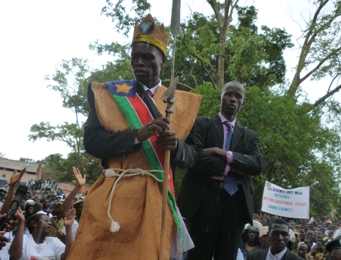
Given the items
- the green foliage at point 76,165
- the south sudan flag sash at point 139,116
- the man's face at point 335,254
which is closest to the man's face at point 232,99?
the south sudan flag sash at point 139,116

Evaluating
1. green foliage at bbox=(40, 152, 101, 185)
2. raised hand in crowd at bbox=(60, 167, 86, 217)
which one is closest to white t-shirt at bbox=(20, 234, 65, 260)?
raised hand in crowd at bbox=(60, 167, 86, 217)

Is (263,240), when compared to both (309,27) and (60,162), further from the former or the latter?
(60,162)

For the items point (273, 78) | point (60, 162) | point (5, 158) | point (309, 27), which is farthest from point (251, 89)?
point (5, 158)

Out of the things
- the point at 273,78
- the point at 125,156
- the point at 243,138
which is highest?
the point at 273,78

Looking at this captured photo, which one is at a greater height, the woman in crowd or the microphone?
the microphone

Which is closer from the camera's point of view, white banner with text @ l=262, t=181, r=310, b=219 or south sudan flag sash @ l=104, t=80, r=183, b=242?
south sudan flag sash @ l=104, t=80, r=183, b=242

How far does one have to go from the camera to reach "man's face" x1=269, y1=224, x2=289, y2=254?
734 centimetres

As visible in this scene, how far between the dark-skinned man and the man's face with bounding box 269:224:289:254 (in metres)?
4.06

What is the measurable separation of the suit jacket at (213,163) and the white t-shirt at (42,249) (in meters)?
2.93

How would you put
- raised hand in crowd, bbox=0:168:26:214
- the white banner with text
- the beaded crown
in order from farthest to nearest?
1. the white banner with text
2. raised hand in crowd, bbox=0:168:26:214
3. the beaded crown

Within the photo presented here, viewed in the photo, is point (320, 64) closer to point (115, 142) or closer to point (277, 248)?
point (277, 248)

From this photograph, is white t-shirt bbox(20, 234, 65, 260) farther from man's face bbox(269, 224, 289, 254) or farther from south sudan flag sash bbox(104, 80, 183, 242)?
south sudan flag sash bbox(104, 80, 183, 242)

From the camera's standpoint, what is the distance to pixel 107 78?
94.1 ft

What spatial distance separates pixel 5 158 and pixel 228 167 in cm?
7594
